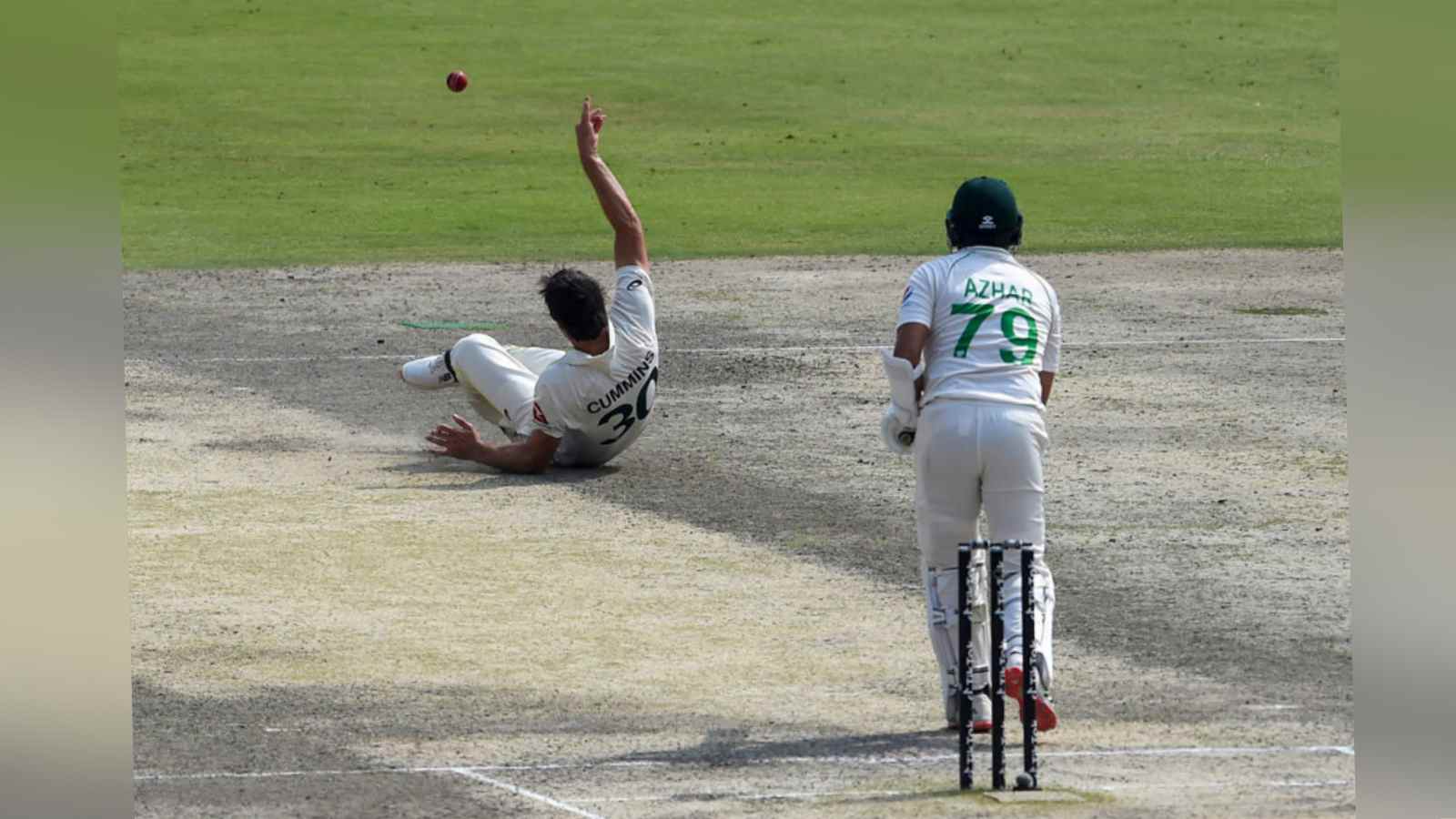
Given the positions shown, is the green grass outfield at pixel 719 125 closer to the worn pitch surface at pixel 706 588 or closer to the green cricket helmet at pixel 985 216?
the worn pitch surface at pixel 706 588

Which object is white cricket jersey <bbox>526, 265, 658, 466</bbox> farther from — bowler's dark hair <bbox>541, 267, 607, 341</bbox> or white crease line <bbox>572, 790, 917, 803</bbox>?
white crease line <bbox>572, 790, 917, 803</bbox>

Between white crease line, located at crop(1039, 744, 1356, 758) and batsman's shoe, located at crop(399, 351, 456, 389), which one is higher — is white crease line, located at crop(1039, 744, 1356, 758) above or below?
below

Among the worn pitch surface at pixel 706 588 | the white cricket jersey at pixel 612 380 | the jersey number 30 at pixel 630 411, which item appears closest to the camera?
the worn pitch surface at pixel 706 588

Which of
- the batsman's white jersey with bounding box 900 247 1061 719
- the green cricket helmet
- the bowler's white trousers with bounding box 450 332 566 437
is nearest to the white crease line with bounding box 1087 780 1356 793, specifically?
the batsman's white jersey with bounding box 900 247 1061 719

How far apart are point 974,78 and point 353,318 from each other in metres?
20.1

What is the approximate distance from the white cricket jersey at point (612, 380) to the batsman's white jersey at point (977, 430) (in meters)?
5.00

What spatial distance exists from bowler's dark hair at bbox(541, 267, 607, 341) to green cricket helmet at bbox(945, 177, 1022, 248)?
4741 millimetres

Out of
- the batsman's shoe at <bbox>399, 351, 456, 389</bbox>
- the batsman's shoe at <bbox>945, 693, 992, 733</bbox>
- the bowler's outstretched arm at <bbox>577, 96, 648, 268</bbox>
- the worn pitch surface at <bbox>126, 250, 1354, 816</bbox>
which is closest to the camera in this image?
the worn pitch surface at <bbox>126, 250, 1354, 816</bbox>

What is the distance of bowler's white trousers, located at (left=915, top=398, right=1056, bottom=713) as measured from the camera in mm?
8125

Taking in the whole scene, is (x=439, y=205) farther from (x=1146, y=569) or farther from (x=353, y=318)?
(x=1146, y=569)

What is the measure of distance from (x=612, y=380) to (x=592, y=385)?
0.12 meters

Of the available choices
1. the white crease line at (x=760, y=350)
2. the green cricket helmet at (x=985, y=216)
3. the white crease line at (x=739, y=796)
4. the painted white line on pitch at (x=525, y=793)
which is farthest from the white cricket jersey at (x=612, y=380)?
the white crease line at (x=739, y=796)

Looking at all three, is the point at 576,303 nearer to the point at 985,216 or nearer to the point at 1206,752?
the point at 985,216

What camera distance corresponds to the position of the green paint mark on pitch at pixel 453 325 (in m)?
19.4
